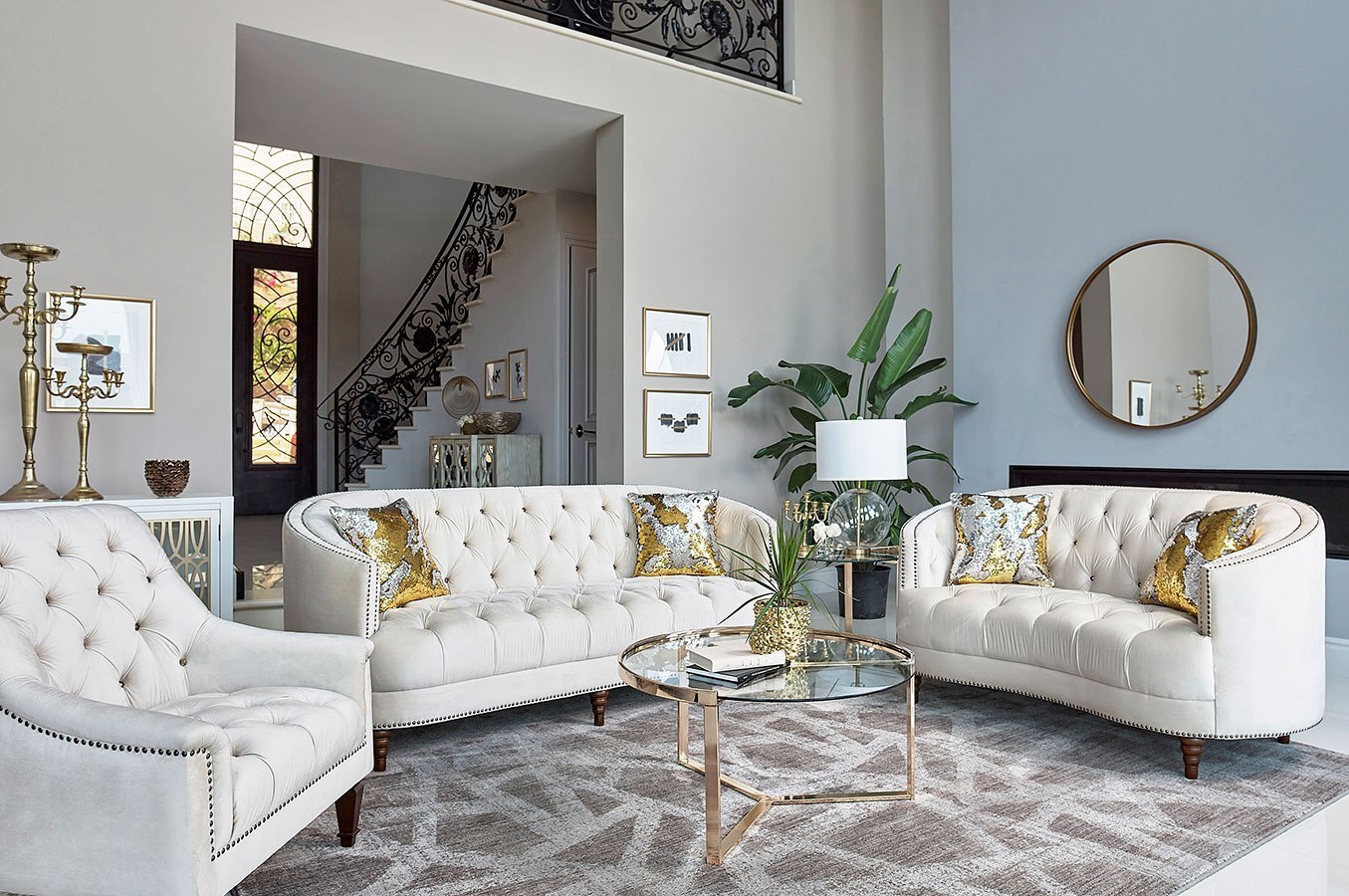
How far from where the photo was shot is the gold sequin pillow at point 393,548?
364 centimetres

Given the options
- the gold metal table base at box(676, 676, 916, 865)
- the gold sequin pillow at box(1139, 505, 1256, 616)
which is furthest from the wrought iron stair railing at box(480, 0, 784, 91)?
the gold metal table base at box(676, 676, 916, 865)

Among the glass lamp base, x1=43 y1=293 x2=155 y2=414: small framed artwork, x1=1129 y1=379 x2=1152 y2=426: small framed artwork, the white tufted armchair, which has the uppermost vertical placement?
x1=43 y1=293 x2=155 y2=414: small framed artwork

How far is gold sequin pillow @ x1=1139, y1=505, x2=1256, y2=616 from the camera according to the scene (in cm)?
340

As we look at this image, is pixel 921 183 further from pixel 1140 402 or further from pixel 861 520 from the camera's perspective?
pixel 861 520

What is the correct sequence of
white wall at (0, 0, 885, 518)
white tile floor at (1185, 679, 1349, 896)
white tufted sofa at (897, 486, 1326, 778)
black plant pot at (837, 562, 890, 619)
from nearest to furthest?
1. white tile floor at (1185, 679, 1349, 896)
2. white tufted sofa at (897, 486, 1326, 778)
3. white wall at (0, 0, 885, 518)
4. black plant pot at (837, 562, 890, 619)

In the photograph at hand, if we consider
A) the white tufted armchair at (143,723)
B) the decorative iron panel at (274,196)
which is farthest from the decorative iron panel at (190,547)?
the decorative iron panel at (274,196)

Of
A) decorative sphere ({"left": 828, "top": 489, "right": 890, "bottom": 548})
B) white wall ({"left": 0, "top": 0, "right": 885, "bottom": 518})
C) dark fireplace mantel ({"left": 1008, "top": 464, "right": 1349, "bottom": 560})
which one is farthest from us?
decorative sphere ({"left": 828, "top": 489, "right": 890, "bottom": 548})

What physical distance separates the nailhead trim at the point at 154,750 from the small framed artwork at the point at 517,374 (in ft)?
19.0

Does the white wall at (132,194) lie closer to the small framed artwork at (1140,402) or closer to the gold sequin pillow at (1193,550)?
the gold sequin pillow at (1193,550)

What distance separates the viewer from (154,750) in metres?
1.84

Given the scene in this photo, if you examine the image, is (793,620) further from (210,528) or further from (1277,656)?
(210,528)

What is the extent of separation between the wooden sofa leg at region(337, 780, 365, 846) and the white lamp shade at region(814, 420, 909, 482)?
2.55 metres

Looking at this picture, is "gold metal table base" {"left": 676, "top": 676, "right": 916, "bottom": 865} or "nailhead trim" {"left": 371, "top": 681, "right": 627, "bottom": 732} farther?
"nailhead trim" {"left": 371, "top": 681, "right": 627, "bottom": 732}

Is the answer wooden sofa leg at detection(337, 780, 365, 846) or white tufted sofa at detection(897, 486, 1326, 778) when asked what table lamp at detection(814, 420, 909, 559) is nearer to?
white tufted sofa at detection(897, 486, 1326, 778)
